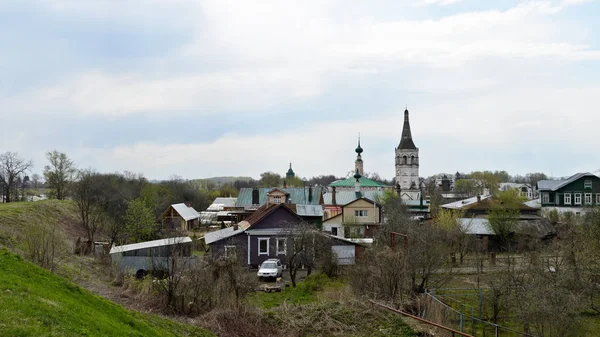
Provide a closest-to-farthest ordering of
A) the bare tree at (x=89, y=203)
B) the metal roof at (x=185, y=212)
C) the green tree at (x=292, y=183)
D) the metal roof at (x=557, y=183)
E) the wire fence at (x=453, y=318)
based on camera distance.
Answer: the wire fence at (x=453, y=318)
the bare tree at (x=89, y=203)
the metal roof at (x=185, y=212)
the metal roof at (x=557, y=183)
the green tree at (x=292, y=183)

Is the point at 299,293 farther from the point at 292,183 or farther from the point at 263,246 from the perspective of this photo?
the point at 292,183

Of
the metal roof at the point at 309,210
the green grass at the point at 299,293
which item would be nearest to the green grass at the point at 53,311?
the green grass at the point at 299,293

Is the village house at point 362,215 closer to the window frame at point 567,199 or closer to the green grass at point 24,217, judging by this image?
the green grass at point 24,217

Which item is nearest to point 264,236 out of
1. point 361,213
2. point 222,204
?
point 361,213

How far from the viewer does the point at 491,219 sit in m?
38.5

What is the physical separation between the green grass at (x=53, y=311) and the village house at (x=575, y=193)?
48121 millimetres

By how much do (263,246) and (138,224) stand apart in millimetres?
11971

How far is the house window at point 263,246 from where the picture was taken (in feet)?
97.9

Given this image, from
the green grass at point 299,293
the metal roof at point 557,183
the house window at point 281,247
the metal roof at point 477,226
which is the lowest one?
the green grass at point 299,293

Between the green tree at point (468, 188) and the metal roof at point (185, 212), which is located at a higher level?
the green tree at point (468, 188)

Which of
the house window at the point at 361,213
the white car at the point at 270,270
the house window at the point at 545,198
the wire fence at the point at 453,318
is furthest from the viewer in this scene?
the house window at the point at 545,198

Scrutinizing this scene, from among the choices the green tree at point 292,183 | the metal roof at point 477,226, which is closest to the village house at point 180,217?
the metal roof at point 477,226

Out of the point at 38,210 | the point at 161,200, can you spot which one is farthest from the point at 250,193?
the point at 38,210

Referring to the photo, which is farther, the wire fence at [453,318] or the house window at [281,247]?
the house window at [281,247]
